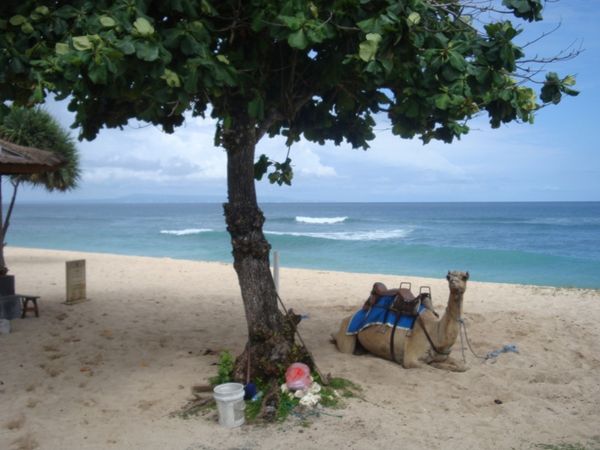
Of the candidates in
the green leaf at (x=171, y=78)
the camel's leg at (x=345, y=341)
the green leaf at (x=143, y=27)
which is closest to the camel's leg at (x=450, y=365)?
the camel's leg at (x=345, y=341)

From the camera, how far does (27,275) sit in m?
14.1

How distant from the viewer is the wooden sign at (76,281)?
31.9 feet

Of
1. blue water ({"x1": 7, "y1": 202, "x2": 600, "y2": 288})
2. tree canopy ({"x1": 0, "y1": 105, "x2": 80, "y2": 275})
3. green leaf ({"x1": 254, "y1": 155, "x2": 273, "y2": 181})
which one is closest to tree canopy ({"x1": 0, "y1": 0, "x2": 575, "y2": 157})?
green leaf ({"x1": 254, "y1": 155, "x2": 273, "y2": 181})

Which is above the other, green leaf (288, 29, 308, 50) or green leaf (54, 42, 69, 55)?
green leaf (288, 29, 308, 50)

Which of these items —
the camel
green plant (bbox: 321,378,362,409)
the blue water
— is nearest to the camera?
green plant (bbox: 321,378,362,409)

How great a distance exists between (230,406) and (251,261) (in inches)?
59.4

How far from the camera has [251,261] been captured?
17.7ft

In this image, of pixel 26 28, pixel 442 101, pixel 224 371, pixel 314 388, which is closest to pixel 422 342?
pixel 314 388

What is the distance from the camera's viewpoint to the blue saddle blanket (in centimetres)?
586

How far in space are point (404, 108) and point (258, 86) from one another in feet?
4.27

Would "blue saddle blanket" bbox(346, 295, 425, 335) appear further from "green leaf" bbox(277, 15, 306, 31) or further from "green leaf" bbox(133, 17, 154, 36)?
"green leaf" bbox(133, 17, 154, 36)

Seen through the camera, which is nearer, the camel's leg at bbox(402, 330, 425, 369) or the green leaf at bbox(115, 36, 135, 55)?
the green leaf at bbox(115, 36, 135, 55)

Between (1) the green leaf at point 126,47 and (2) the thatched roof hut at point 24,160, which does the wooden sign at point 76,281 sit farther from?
(1) the green leaf at point 126,47

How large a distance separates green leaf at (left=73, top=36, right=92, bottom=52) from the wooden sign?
22.9ft
